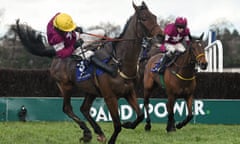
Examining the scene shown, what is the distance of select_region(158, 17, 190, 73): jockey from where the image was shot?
1251 centimetres

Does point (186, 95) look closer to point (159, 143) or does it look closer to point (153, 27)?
point (159, 143)

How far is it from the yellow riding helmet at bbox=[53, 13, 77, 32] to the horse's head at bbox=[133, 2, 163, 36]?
60.9 inches

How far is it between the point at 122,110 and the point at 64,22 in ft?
23.7

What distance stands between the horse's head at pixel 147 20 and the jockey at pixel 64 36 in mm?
1260

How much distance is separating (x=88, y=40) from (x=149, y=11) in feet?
6.28

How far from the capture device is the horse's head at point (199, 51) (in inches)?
474

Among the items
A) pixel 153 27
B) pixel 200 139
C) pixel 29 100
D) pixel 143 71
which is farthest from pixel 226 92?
pixel 153 27

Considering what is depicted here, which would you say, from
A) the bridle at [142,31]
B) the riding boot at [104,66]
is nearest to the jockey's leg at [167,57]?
the riding boot at [104,66]

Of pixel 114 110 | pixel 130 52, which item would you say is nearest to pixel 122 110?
pixel 114 110

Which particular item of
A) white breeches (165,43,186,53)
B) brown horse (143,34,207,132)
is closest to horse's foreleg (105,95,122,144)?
brown horse (143,34,207,132)

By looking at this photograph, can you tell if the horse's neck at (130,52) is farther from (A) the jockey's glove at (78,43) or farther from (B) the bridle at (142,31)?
(A) the jockey's glove at (78,43)

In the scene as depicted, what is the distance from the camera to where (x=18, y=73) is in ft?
66.2

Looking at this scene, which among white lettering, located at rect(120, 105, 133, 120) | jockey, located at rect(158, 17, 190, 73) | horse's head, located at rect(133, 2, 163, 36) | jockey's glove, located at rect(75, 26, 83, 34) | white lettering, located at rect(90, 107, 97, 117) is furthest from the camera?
white lettering, located at rect(90, 107, 97, 117)

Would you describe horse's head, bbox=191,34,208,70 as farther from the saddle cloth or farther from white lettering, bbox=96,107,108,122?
white lettering, bbox=96,107,108,122
